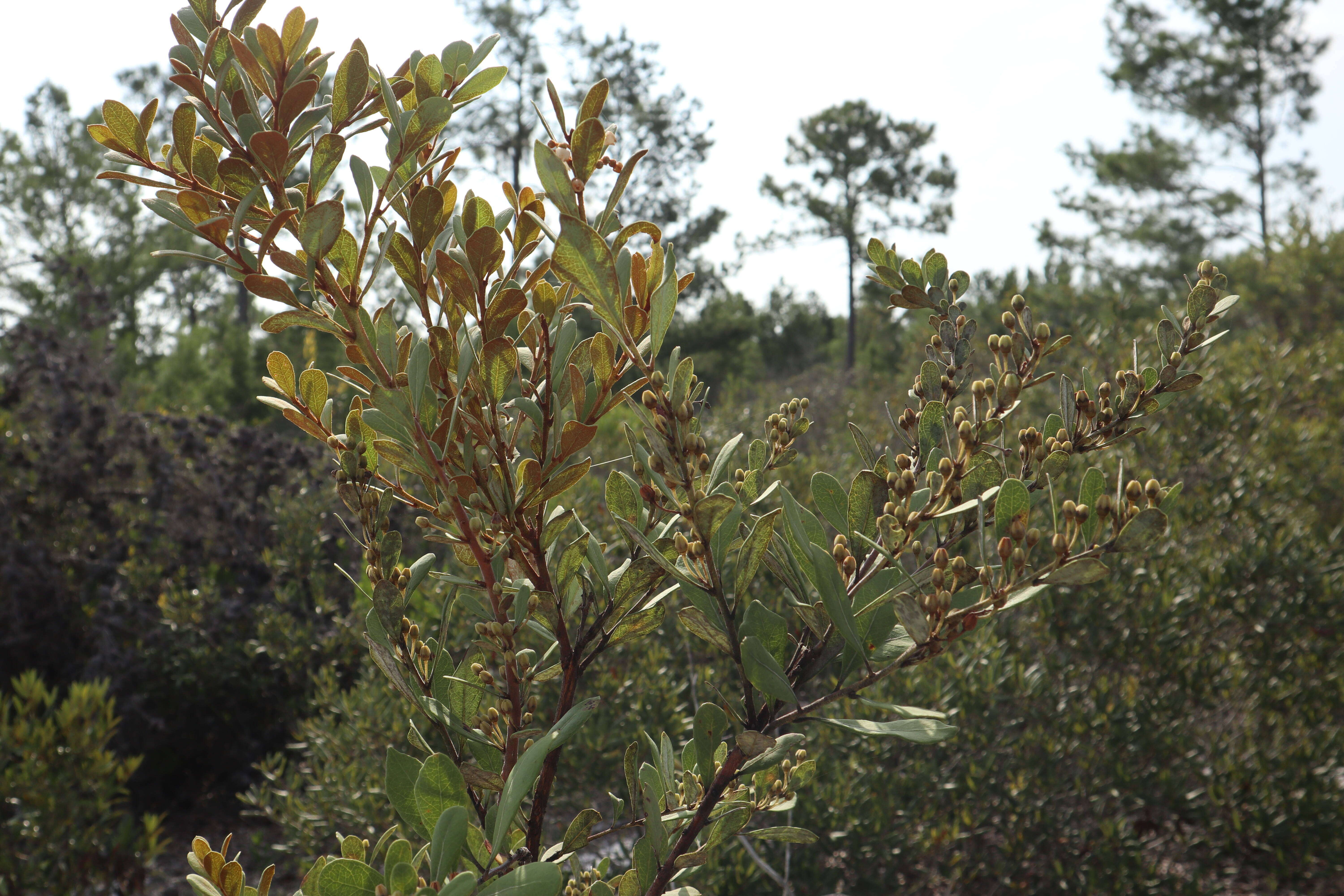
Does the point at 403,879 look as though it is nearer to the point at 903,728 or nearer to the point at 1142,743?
the point at 903,728

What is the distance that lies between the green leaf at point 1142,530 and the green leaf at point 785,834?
0.40m

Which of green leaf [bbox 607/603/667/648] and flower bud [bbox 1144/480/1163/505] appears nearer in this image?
flower bud [bbox 1144/480/1163/505]

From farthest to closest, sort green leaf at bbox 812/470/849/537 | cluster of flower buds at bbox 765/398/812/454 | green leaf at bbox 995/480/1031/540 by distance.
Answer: cluster of flower buds at bbox 765/398/812/454, green leaf at bbox 812/470/849/537, green leaf at bbox 995/480/1031/540

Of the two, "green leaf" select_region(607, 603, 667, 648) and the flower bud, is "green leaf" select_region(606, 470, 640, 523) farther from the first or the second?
the flower bud

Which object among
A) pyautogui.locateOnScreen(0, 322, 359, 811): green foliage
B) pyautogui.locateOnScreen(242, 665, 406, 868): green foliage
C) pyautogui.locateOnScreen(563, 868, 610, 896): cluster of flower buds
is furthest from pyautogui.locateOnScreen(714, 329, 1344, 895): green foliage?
pyautogui.locateOnScreen(0, 322, 359, 811): green foliage

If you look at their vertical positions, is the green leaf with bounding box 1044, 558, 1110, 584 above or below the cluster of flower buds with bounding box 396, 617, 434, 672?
above

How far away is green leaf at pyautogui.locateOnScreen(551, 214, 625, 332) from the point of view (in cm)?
65

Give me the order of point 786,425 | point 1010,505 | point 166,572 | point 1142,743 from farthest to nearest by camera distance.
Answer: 1. point 166,572
2. point 1142,743
3. point 786,425
4. point 1010,505

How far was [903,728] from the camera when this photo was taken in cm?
69

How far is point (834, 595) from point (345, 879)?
0.44 metres

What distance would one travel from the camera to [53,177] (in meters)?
21.5

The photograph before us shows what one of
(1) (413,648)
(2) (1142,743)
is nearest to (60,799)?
(1) (413,648)

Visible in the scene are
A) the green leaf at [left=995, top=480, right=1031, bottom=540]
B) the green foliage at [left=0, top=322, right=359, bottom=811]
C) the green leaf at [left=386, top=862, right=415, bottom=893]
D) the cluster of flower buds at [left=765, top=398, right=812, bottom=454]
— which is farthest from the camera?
the green foliage at [left=0, top=322, right=359, bottom=811]

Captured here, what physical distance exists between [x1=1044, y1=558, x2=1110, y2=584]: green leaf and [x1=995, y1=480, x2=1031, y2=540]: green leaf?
0.18 ft
